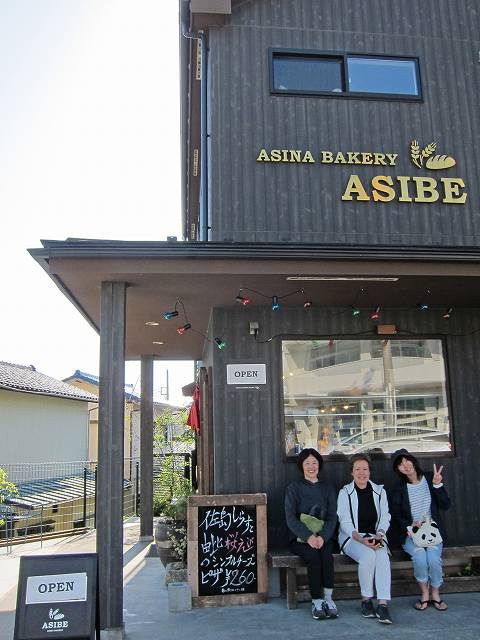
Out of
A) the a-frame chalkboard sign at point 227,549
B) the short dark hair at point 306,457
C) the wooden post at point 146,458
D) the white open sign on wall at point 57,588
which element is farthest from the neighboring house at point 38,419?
the white open sign on wall at point 57,588

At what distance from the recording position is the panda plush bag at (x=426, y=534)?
5113mm

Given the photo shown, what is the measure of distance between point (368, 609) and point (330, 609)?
313 mm

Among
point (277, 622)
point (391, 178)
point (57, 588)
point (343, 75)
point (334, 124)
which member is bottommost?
point (277, 622)

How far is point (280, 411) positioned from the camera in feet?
19.4

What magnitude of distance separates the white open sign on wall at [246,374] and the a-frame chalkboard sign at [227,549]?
1.09 meters

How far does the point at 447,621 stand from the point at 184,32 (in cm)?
661

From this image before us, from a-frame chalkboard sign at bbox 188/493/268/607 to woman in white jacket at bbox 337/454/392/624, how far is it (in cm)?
75

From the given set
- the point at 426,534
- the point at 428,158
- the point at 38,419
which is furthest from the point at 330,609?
the point at 38,419

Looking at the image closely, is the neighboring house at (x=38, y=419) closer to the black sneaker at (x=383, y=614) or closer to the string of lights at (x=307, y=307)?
the string of lights at (x=307, y=307)

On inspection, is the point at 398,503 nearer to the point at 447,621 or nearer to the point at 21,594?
the point at 447,621

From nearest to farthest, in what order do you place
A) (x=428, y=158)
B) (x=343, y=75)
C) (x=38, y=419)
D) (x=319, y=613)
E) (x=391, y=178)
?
1. (x=319, y=613)
2. (x=391, y=178)
3. (x=428, y=158)
4. (x=343, y=75)
5. (x=38, y=419)

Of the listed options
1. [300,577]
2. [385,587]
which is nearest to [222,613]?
[300,577]

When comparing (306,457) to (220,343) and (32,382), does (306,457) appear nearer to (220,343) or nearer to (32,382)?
(220,343)

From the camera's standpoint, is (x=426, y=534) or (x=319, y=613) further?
(x=426, y=534)
